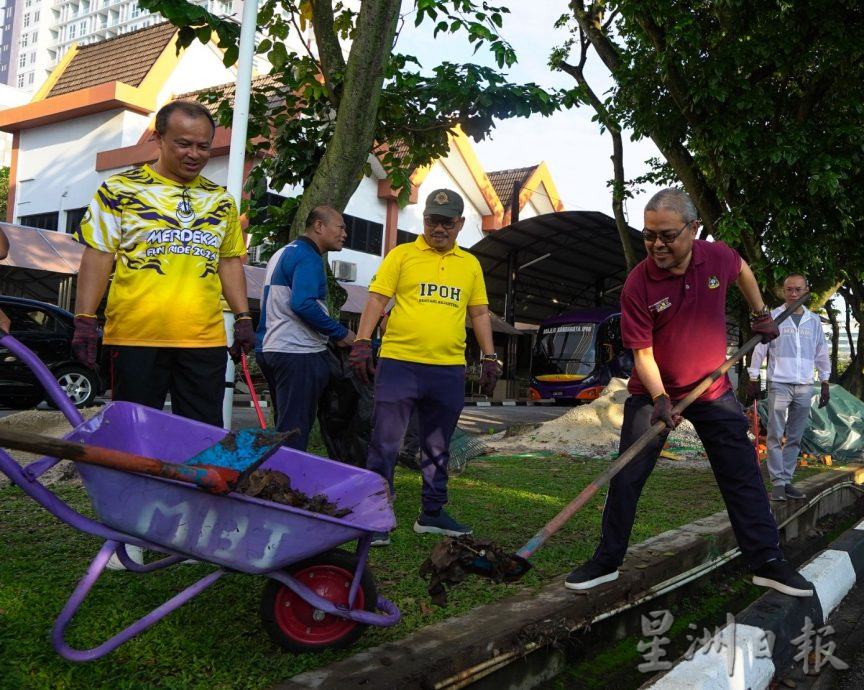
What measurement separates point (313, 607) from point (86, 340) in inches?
53.5

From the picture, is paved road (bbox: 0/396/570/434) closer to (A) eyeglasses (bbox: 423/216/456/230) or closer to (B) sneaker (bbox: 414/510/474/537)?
(B) sneaker (bbox: 414/510/474/537)

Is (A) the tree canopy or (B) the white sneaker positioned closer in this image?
(B) the white sneaker

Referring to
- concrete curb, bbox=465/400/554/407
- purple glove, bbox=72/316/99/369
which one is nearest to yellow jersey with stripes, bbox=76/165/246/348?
purple glove, bbox=72/316/99/369

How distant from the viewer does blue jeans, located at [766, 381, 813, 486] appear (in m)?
6.26

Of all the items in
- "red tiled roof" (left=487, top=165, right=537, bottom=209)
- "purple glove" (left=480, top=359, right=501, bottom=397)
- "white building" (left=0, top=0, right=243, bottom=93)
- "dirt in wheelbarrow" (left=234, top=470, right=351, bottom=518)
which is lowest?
"dirt in wheelbarrow" (left=234, top=470, right=351, bottom=518)

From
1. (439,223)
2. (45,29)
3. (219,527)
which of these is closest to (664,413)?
(439,223)

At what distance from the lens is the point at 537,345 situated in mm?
23234

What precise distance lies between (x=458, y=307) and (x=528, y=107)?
3.99 metres

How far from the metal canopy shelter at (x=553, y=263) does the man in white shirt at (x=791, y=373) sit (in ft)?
46.6

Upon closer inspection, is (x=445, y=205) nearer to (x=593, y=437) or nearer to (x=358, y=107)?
(x=358, y=107)

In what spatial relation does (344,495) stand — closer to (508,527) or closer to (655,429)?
(655,429)

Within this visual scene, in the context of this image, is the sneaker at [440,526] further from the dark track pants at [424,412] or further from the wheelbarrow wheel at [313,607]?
the wheelbarrow wheel at [313,607]

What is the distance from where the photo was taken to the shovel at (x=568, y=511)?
2889 millimetres

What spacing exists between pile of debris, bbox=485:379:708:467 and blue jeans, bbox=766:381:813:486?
193 cm
